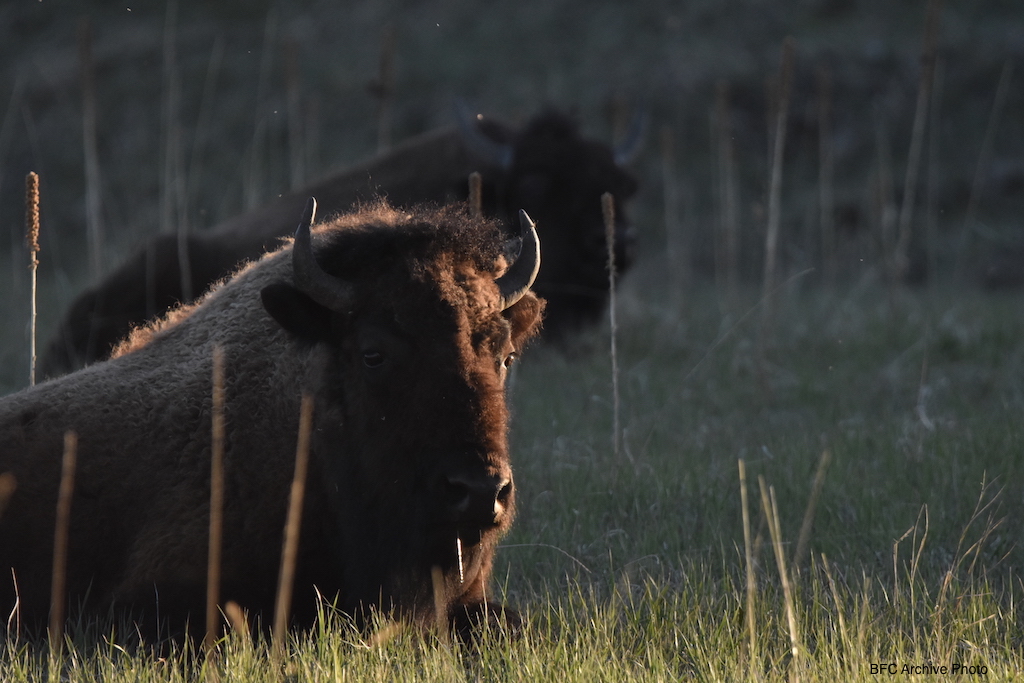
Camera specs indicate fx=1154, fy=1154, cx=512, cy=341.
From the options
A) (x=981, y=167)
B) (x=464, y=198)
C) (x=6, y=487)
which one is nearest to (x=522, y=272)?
(x=6, y=487)

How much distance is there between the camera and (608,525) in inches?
217

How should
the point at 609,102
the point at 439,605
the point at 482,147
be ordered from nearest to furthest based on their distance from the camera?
the point at 439,605 → the point at 482,147 → the point at 609,102

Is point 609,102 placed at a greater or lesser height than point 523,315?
greater

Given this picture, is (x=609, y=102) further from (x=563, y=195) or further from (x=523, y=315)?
(x=523, y=315)

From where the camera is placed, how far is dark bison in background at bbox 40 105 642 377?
9445 millimetres

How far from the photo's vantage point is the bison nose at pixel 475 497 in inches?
145

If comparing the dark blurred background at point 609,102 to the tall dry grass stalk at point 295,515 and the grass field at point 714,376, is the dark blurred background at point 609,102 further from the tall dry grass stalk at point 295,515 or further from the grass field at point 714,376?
the tall dry grass stalk at point 295,515

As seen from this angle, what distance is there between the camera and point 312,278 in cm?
410

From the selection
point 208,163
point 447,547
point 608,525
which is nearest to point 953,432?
point 608,525

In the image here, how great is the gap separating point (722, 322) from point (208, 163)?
17.5 metres

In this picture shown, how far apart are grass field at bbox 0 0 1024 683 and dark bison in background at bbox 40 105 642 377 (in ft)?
1.70

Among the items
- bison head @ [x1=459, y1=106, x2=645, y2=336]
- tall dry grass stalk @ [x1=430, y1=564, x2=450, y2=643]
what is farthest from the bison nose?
bison head @ [x1=459, y1=106, x2=645, y2=336]

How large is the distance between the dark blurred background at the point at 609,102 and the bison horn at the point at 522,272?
12.1m

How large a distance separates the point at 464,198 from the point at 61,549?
21.4 ft
